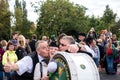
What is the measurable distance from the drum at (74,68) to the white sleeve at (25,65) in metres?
0.70

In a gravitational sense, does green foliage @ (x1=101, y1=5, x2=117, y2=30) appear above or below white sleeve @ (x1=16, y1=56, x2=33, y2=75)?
above

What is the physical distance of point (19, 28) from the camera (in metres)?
82.1

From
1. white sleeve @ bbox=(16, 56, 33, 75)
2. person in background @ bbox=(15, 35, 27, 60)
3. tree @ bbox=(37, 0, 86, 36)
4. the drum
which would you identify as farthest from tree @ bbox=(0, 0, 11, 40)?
the drum

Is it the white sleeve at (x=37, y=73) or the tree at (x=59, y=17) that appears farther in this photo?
the tree at (x=59, y=17)

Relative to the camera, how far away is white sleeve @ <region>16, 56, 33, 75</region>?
20.1 ft

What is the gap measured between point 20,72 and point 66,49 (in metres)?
0.77

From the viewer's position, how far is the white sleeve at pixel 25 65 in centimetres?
612

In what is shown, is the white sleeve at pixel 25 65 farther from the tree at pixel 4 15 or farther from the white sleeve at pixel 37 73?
the tree at pixel 4 15

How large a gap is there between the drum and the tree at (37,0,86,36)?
4678 cm

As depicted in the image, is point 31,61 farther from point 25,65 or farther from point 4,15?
point 4,15

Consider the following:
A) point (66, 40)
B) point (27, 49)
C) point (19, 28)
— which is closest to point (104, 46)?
point (27, 49)

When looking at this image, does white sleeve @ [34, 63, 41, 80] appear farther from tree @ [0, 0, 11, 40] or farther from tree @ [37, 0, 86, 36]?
tree @ [0, 0, 11, 40]

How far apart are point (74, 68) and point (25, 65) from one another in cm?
120

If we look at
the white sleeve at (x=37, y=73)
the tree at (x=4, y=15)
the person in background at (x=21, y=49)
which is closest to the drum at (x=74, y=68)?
the white sleeve at (x=37, y=73)
